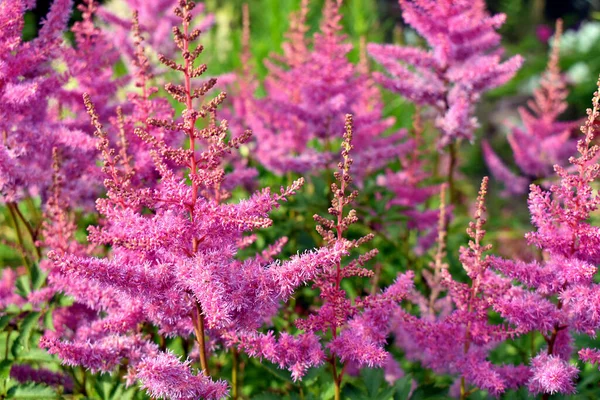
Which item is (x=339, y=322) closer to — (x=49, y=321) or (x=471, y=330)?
(x=471, y=330)

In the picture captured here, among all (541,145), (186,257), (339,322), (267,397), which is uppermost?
(186,257)

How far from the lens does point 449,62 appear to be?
129 inches

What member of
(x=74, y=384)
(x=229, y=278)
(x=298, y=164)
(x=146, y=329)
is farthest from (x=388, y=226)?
(x=229, y=278)

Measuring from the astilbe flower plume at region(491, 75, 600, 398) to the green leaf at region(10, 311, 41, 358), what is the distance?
4.97 feet

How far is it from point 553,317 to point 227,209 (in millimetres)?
983

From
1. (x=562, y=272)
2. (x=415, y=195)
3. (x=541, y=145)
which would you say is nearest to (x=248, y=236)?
(x=562, y=272)

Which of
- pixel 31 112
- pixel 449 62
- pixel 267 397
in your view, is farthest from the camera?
pixel 449 62

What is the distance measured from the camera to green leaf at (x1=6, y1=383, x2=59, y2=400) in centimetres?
223

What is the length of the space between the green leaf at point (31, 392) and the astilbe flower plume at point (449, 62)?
1963 mm

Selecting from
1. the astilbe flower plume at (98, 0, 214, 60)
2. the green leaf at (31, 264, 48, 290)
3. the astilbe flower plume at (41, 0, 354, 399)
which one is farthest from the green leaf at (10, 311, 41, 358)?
the astilbe flower plume at (98, 0, 214, 60)

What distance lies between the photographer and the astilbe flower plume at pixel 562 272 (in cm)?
186

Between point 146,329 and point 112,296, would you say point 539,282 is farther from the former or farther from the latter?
point 146,329

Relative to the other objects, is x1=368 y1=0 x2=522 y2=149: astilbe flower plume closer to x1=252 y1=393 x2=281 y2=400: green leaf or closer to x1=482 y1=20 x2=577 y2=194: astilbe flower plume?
x1=482 y1=20 x2=577 y2=194: astilbe flower plume

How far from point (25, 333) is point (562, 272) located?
171 centimetres
